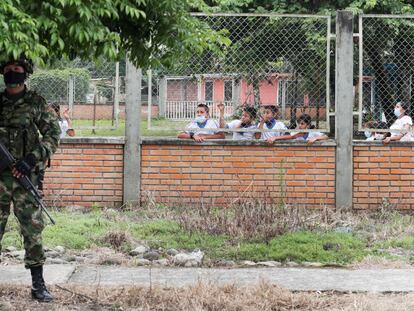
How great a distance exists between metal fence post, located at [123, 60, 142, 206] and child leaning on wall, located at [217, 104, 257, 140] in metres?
1.16

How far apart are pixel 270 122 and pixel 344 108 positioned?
1040mm

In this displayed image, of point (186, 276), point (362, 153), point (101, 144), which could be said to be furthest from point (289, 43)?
point (186, 276)

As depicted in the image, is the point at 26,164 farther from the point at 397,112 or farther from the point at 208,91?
the point at 397,112

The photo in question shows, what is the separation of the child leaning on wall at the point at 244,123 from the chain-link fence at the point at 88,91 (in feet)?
4.73

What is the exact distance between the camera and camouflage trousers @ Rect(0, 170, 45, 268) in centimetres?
570

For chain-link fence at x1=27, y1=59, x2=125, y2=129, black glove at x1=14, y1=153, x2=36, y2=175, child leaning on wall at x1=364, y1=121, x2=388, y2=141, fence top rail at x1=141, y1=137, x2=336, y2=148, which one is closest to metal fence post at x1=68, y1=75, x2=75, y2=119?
chain-link fence at x1=27, y1=59, x2=125, y2=129

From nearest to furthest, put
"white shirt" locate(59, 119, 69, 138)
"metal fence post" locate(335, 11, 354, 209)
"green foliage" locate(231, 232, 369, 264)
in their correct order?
"green foliage" locate(231, 232, 369, 264), "metal fence post" locate(335, 11, 354, 209), "white shirt" locate(59, 119, 69, 138)

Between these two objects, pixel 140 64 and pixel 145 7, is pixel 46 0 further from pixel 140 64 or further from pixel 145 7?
pixel 140 64

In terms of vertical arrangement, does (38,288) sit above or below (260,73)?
below

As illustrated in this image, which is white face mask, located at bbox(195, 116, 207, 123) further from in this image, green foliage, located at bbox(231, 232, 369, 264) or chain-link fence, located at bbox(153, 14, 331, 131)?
green foliage, located at bbox(231, 232, 369, 264)

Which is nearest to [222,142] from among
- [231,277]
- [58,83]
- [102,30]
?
[58,83]

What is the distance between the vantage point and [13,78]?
564 centimetres

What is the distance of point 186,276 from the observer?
6844 millimetres

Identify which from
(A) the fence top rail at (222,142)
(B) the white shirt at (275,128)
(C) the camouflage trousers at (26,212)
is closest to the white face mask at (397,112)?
(A) the fence top rail at (222,142)
